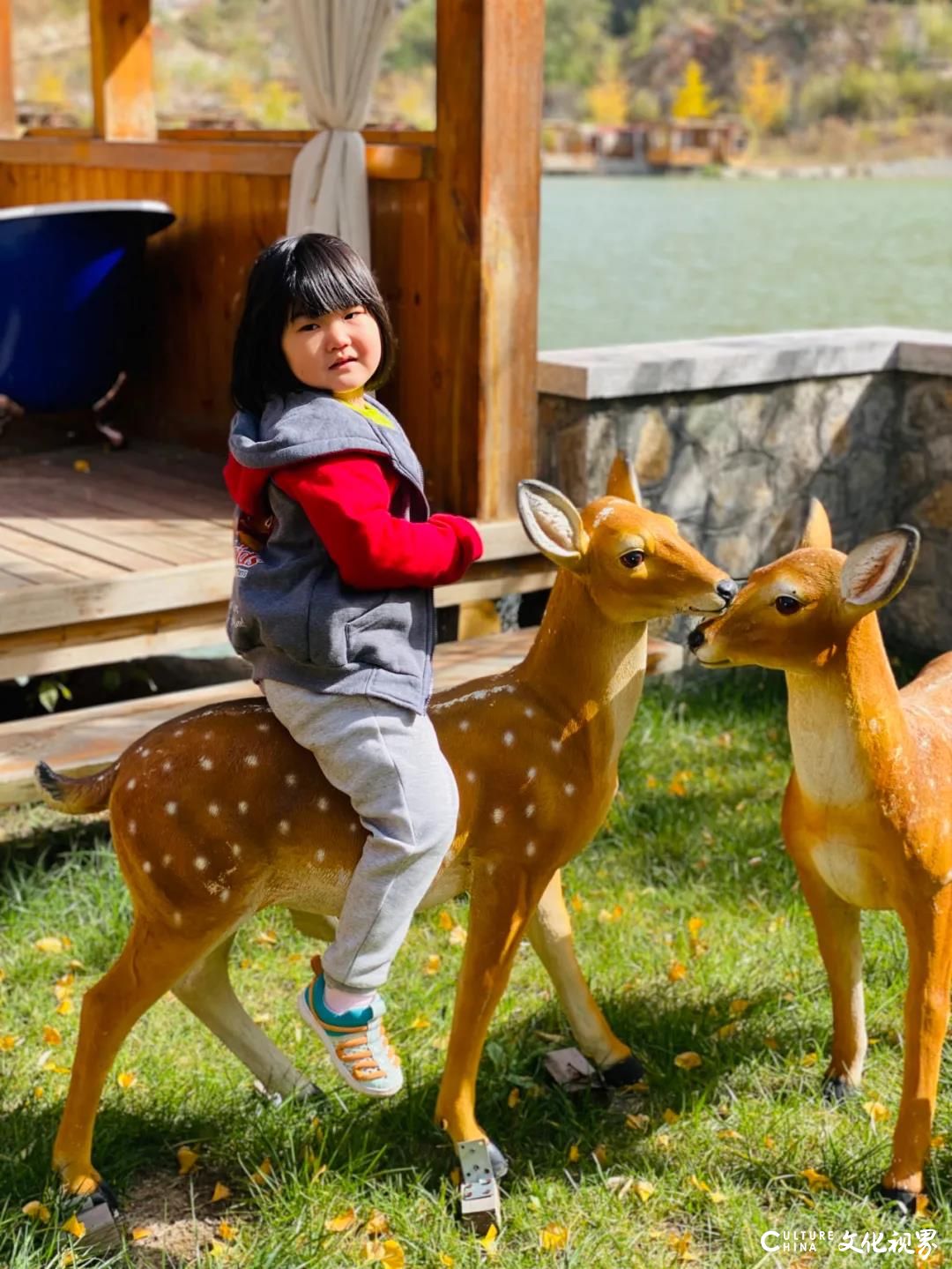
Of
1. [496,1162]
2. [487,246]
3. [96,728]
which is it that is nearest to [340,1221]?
[496,1162]

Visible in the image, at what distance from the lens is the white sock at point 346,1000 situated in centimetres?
263

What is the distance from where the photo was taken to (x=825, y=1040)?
137 inches

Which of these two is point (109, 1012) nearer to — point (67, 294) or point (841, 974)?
point (841, 974)

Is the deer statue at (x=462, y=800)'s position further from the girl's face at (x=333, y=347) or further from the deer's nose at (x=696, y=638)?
the girl's face at (x=333, y=347)

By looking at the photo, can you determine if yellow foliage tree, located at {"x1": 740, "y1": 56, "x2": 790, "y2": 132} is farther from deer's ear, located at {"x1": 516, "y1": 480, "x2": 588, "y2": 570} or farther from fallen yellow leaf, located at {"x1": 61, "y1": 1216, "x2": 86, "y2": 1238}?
fallen yellow leaf, located at {"x1": 61, "y1": 1216, "x2": 86, "y2": 1238}

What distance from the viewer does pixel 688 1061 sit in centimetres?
337

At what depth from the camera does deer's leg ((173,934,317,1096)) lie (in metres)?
3.00

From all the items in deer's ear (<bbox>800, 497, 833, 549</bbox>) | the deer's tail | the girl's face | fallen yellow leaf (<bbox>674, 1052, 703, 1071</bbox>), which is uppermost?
the girl's face

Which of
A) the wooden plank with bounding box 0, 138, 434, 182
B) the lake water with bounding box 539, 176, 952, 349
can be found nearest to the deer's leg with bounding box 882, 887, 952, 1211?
the wooden plank with bounding box 0, 138, 434, 182

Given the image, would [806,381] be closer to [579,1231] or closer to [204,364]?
[204,364]

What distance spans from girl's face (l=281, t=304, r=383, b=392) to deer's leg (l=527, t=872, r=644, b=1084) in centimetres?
113

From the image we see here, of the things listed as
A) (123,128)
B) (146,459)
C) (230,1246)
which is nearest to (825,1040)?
(230,1246)

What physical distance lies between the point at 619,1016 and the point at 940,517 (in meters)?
3.55

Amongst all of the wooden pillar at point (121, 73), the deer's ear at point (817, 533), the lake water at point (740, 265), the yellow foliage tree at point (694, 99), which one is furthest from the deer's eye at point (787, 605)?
the yellow foliage tree at point (694, 99)
